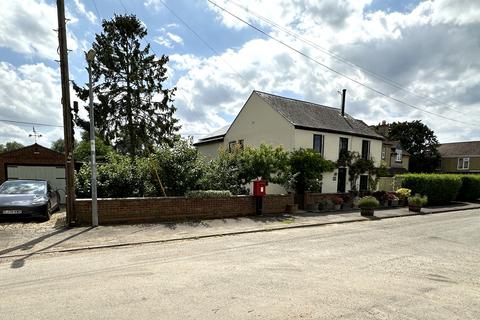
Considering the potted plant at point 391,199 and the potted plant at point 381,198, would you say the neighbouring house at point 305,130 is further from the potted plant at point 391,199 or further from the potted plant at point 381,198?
the potted plant at point 391,199

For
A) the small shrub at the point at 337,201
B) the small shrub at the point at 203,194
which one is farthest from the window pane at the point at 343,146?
the small shrub at the point at 203,194

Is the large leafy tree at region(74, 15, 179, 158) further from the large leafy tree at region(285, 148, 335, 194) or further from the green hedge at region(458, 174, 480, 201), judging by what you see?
the green hedge at region(458, 174, 480, 201)

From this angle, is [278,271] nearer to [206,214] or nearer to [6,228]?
[206,214]

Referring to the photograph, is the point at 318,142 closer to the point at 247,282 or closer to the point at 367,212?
the point at 367,212

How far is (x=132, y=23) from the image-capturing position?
24.6 metres

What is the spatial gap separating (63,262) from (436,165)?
58.7 metres

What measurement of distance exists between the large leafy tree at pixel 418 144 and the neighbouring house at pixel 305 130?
3251cm

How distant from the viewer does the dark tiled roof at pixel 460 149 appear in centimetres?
4722

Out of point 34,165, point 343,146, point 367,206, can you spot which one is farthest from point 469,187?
point 34,165

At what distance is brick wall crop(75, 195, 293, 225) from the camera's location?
9898mm

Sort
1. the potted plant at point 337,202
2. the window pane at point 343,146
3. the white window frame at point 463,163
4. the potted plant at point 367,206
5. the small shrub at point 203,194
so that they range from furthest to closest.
A: the white window frame at point 463,163 → the window pane at point 343,146 → the potted plant at point 337,202 → the potted plant at point 367,206 → the small shrub at point 203,194

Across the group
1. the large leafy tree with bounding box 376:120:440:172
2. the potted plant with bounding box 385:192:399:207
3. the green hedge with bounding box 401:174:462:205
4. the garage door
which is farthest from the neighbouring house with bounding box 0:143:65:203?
the large leafy tree with bounding box 376:120:440:172

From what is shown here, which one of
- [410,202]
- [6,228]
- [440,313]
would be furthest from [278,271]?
[410,202]

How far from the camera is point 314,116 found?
2309 cm
